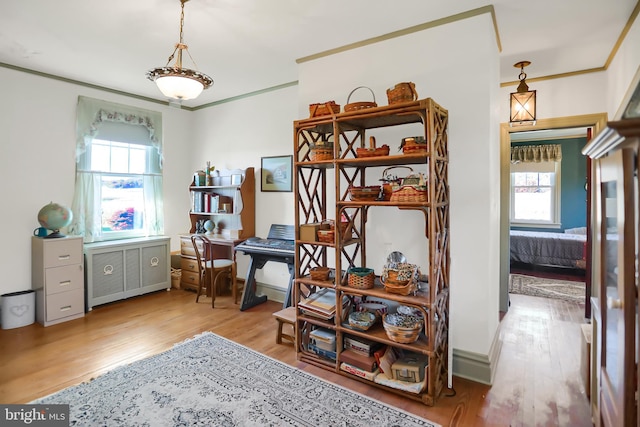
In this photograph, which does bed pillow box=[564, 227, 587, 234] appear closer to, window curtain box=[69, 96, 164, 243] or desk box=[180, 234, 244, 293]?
desk box=[180, 234, 244, 293]

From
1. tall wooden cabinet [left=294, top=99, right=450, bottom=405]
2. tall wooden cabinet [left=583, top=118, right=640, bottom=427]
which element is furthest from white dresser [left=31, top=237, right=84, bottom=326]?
tall wooden cabinet [left=583, top=118, right=640, bottom=427]

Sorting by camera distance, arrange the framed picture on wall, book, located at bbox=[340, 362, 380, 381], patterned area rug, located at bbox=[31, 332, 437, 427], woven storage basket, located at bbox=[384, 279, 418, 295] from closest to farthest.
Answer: patterned area rug, located at bbox=[31, 332, 437, 427] < woven storage basket, located at bbox=[384, 279, 418, 295] < book, located at bbox=[340, 362, 380, 381] < the framed picture on wall

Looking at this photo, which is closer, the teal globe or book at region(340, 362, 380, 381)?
book at region(340, 362, 380, 381)

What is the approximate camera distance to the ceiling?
2354mm

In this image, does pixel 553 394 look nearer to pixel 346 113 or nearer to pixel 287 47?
pixel 346 113

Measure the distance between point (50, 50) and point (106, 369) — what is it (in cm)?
288

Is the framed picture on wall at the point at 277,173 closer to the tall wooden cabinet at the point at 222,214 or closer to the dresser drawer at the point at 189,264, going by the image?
the tall wooden cabinet at the point at 222,214

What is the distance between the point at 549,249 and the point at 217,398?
5844 millimetres

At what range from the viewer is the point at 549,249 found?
5754mm

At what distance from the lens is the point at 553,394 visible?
7.42 feet

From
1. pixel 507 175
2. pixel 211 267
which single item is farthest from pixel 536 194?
pixel 211 267

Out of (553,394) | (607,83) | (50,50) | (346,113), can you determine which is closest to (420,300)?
(553,394)

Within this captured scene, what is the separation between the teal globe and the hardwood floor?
3.28ft

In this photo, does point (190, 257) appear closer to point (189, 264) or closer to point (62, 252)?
point (189, 264)
